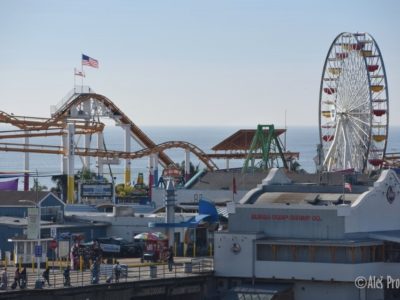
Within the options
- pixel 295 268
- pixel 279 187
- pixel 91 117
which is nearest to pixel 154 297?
pixel 295 268

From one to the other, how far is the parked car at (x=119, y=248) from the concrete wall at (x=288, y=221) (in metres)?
8.35

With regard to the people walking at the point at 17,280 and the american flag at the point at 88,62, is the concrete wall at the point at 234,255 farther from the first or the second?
the american flag at the point at 88,62

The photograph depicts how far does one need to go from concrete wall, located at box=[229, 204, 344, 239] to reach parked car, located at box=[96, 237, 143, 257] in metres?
8.35

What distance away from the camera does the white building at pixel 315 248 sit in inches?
2480

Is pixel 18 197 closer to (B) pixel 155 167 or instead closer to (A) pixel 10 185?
(A) pixel 10 185

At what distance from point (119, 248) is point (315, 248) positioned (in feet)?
42.3

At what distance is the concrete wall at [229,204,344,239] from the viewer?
210 feet

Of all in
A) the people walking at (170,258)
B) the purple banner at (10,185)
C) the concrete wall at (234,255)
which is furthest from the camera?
the purple banner at (10,185)

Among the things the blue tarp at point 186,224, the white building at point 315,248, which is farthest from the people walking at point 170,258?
the blue tarp at point 186,224

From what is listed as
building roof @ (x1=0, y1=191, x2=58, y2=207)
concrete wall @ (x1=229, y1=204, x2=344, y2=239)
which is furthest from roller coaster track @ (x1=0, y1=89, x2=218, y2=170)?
concrete wall @ (x1=229, y1=204, x2=344, y2=239)

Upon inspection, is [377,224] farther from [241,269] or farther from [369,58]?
[369,58]

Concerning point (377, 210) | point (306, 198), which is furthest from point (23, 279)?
point (377, 210)

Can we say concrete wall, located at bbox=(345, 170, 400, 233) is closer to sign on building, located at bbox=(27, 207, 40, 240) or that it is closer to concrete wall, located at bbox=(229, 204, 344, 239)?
concrete wall, located at bbox=(229, 204, 344, 239)

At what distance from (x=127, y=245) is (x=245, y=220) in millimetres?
9201
